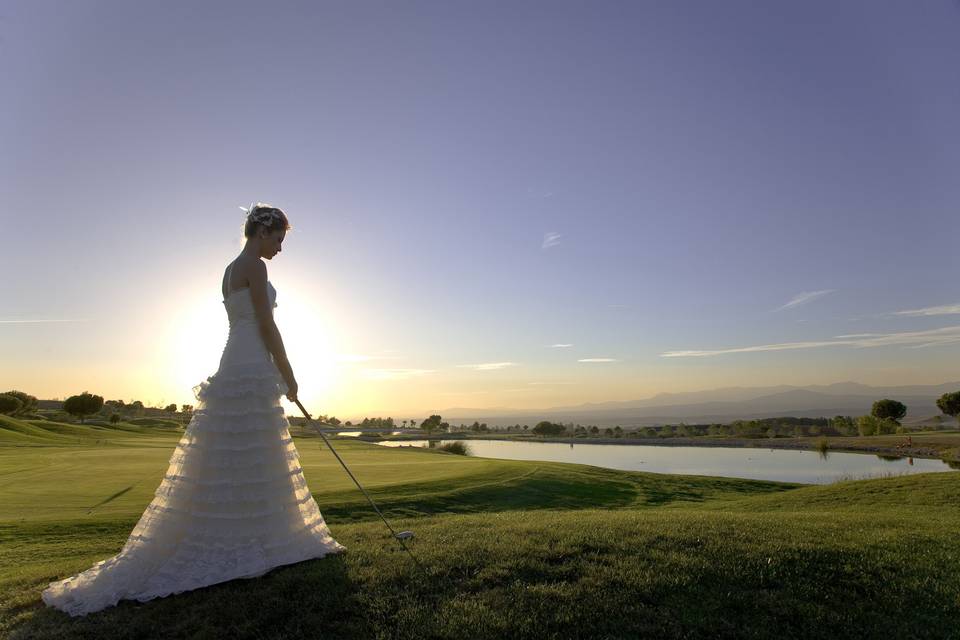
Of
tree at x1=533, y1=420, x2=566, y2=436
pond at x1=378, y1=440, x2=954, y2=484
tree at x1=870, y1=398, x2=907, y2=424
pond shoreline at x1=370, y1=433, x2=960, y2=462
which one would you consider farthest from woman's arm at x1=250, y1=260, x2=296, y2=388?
tree at x1=533, y1=420, x2=566, y2=436

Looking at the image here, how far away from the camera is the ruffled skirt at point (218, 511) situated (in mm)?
4898

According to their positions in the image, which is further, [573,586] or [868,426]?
[868,426]

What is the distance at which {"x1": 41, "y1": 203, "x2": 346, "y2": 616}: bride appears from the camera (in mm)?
4926

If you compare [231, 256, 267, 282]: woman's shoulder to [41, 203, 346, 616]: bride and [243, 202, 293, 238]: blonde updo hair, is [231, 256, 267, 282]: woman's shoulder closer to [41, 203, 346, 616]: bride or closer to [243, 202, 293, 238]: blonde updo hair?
[41, 203, 346, 616]: bride

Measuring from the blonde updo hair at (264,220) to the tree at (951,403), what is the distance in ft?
235

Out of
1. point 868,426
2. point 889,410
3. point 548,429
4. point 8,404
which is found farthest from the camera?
point 548,429

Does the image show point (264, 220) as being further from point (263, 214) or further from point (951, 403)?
point (951, 403)

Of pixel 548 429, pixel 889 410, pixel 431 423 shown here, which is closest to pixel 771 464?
pixel 889 410

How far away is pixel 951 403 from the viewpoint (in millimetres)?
53625

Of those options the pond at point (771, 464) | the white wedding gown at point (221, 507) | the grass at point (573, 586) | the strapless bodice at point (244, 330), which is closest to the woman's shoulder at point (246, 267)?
the strapless bodice at point (244, 330)

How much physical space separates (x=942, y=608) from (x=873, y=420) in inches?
2567

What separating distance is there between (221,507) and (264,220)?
3.18 m

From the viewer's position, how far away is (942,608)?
484 cm

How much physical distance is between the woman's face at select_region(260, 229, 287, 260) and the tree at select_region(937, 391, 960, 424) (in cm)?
7173
